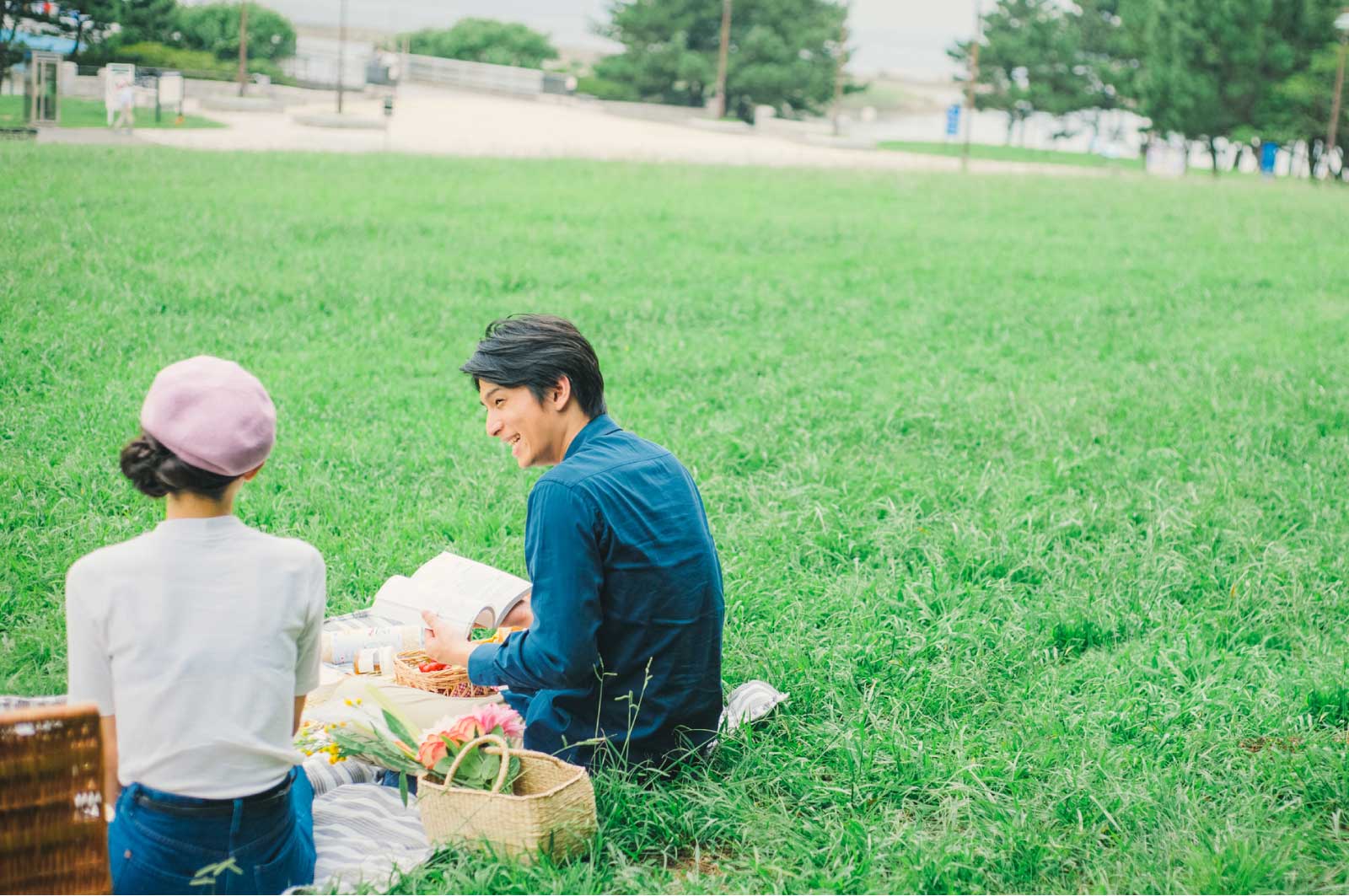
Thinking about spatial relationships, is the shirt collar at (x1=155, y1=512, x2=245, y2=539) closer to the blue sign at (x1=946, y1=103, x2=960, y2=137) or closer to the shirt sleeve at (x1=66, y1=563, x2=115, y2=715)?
the shirt sleeve at (x1=66, y1=563, x2=115, y2=715)

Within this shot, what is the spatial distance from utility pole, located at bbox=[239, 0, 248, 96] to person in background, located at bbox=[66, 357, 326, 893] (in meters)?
26.4

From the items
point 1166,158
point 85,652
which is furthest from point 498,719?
point 1166,158

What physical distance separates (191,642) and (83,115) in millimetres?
14423

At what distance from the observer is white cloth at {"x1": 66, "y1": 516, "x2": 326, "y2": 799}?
93.1 inches

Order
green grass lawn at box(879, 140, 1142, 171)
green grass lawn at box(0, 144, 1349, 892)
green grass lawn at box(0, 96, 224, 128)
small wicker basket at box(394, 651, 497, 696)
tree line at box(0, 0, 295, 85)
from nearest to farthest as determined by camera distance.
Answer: green grass lawn at box(0, 144, 1349, 892)
small wicker basket at box(394, 651, 497, 696)
tree line at box(0, 0, 295, 85)
green grass lawn at box(0, 96, 224, 128)
green grass lawn at box(879, 140, 1142, 171)

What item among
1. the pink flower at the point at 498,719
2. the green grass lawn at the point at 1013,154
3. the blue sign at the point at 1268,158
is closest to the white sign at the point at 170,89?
the pink flower at the point at 498,719

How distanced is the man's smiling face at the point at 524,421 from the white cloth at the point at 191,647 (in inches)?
30.9

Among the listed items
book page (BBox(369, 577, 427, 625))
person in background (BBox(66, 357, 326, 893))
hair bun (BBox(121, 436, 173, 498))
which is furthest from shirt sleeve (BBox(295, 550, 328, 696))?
book page (BBox(369, 577, 427, 625))

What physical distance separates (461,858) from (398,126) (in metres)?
28.9

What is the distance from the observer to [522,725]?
11.0ft

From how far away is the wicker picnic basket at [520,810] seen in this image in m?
2.83

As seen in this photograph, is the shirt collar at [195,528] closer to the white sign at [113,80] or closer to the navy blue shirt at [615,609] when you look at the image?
the navy blue shirt at [615,609]


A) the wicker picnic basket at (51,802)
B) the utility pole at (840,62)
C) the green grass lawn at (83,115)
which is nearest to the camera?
the wicker picnic basket at (51,802)

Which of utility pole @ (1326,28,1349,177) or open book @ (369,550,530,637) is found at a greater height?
utility pole @ (1326,28,1349,177)
